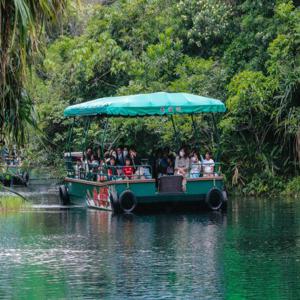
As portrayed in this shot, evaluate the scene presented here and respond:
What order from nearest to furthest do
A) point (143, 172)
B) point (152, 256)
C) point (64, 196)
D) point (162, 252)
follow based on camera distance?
point (152, 256) → point (162, 252) → point (143, 172) → point (64, 196)

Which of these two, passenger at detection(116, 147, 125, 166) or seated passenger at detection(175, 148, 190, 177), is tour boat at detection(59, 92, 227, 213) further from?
passenger at detection(116, 147, 125, 166)

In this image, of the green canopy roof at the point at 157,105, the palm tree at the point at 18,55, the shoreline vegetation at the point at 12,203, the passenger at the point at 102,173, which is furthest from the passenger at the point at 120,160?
the palm tree at the point at 18,55

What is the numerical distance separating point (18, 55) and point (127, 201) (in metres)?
16.7

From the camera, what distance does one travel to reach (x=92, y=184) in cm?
2891

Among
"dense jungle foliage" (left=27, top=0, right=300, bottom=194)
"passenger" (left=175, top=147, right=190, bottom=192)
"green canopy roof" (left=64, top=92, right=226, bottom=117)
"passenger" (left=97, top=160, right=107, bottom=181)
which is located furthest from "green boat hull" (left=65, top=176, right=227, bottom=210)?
"dense jungle foliage" (left=27, top=0, right=300, bottom=194)

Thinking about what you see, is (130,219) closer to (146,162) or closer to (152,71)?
(146,162)

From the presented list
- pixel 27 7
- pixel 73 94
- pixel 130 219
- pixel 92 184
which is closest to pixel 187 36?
pixel 73 94

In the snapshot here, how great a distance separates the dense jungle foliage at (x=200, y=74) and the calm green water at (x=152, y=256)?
563 centimetres

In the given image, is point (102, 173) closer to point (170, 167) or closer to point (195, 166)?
point (170, 167)

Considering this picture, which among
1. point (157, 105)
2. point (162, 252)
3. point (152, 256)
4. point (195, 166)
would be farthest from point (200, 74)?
point (152, 256)

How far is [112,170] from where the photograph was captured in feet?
93.9

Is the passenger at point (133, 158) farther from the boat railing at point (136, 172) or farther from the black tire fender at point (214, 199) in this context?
the black tire fender at point (214, 199)

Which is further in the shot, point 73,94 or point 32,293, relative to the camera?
point 73,94

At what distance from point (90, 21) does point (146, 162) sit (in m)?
12.9
